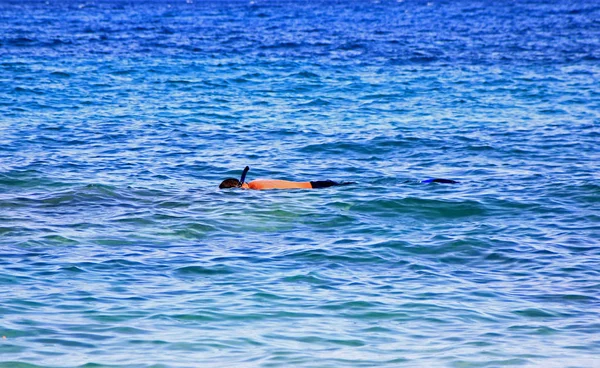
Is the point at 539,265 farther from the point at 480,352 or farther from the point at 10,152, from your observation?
the point at 10,152

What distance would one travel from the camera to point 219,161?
19922 mm

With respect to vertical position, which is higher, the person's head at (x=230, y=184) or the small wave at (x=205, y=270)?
the person's head at (x=230, y=184)

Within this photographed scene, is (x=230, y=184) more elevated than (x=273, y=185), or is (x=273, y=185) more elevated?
(x=273, y=185)

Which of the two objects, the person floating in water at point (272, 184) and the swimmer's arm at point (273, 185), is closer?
the person floating in water at point (272, 184)

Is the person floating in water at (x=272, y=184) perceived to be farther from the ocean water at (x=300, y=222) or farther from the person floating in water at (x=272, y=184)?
the ocean water at (x=300, y=222)

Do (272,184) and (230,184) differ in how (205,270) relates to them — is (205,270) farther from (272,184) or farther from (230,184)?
(272,184)

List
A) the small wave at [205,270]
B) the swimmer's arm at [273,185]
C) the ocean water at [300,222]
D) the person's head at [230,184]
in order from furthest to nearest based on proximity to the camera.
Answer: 1. the swimmer's arm at [273,185]
2. the person's head at [230,184]
3. the small wave at [205,270]
4. the ocean water at [300,222]

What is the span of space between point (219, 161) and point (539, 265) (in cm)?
927

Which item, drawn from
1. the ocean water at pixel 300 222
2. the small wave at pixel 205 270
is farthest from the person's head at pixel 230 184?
the small wave at pixel 205 270

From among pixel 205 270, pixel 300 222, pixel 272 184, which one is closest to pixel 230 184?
pixel 272 184

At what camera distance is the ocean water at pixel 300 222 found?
31.6 ft

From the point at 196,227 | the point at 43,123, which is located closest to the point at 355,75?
the point at 43,123

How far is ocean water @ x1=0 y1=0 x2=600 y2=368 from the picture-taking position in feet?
31.6

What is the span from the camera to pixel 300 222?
14617 mm
